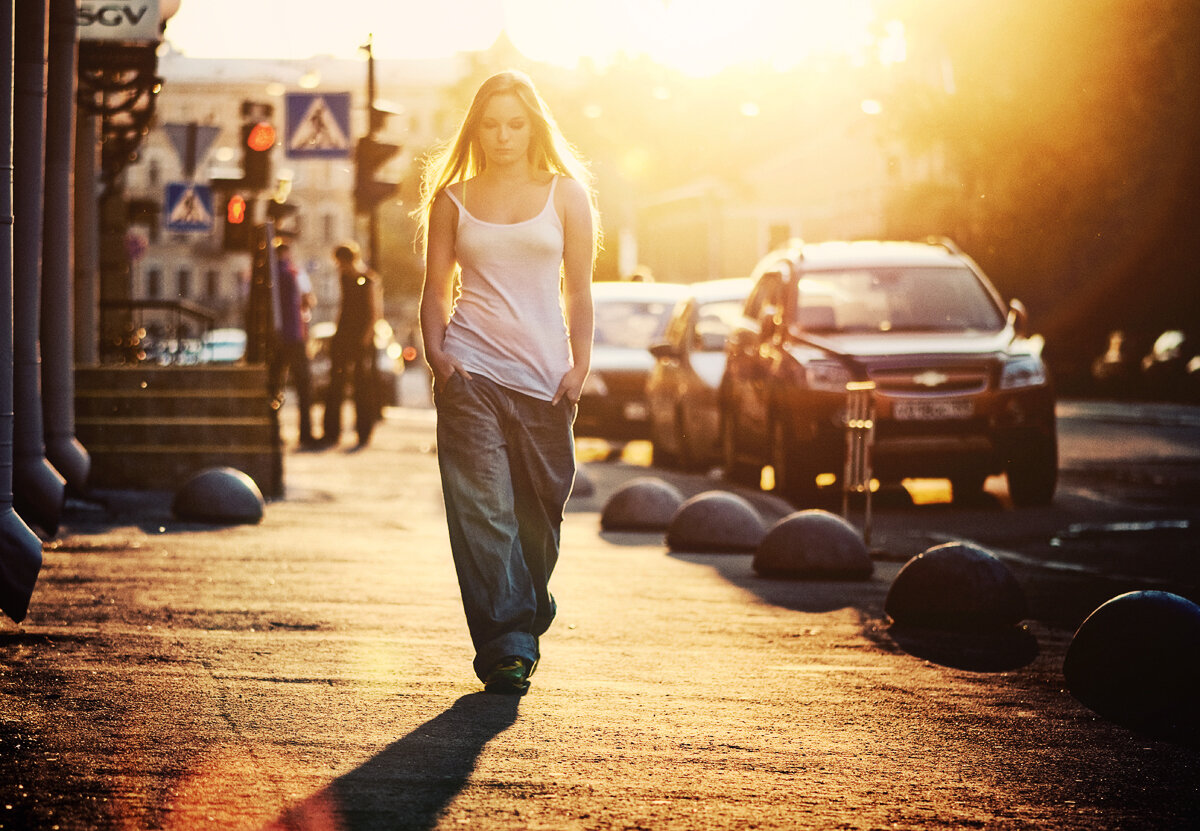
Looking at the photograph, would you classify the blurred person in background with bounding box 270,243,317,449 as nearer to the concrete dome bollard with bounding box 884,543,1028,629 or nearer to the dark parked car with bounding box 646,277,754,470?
the dark parked car with bounding box 646,277,754,470

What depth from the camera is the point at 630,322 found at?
2281cm

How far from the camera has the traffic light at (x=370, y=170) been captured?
23.9m

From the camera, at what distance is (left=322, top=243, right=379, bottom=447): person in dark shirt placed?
21.7m

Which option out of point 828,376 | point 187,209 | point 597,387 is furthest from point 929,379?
point 187,209

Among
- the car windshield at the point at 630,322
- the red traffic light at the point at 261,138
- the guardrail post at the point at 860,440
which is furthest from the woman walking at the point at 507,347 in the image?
the car windshield at the point at 630,322

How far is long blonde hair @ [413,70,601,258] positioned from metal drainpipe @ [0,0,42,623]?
1340 mm

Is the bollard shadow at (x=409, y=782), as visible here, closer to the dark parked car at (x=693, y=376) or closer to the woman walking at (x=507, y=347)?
the woman walking at (x=507, y=347)

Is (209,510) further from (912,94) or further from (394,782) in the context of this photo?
(912,94)

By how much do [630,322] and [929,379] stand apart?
30.5ft

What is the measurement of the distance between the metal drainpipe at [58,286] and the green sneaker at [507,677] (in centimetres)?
577

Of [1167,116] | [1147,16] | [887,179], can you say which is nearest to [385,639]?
[1147,16]

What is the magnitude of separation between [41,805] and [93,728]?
34.7 inches

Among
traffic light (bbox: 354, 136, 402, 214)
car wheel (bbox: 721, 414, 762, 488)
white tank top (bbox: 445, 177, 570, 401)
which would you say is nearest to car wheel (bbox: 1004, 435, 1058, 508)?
car wheel (bbox: 721, 414, 762, 488)

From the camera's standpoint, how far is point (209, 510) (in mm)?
11961
